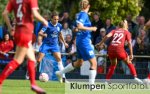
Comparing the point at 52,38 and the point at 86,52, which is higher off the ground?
the point at 86,52

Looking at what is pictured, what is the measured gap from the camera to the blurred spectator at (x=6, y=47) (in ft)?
79.8

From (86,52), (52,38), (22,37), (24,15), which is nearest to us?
(22,37)

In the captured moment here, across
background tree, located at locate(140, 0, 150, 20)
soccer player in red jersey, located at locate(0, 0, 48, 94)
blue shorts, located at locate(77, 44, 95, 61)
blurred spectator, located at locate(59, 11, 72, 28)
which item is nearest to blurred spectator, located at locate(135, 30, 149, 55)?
blurred spectator, located at locate(59, 11, 72, 28)

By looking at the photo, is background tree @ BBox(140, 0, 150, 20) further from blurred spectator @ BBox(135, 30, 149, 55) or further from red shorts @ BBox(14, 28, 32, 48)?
red shorts @ BBox(14, 28, 32, 48)

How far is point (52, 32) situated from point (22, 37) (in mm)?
7340

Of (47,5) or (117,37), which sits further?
(47,5)

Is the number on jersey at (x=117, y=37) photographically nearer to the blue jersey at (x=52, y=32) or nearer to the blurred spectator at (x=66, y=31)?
the blue jersey at (x=52, y=32)

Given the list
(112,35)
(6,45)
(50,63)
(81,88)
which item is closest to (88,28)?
(81,88)

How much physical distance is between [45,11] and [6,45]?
3647 millimetres

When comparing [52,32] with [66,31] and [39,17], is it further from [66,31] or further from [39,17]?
[39,17]

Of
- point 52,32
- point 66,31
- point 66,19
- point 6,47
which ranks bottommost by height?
point 6,47

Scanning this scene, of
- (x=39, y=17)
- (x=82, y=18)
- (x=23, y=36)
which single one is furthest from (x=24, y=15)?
(x=82, y=18)

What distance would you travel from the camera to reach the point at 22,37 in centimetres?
1303

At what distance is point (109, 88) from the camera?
16.8m
